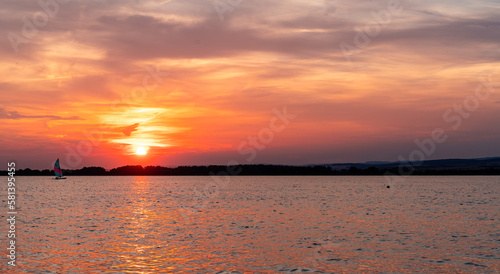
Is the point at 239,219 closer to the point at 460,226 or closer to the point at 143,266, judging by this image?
the point at 460,226

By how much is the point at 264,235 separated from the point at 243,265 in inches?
641

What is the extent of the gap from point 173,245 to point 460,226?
1488 inches

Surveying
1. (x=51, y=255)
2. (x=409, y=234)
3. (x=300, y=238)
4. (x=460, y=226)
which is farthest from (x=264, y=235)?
(x=460, y=226)

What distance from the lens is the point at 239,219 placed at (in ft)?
233

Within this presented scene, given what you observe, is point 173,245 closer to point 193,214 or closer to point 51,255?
point 51,255

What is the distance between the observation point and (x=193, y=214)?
79438 mm

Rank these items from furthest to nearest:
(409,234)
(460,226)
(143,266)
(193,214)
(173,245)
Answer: (193,214) → (460,226) → (409,234) → (173,245) → (143,266)

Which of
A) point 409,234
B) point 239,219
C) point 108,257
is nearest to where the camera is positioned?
point 108,257

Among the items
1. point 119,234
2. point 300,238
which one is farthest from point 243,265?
point 119,234

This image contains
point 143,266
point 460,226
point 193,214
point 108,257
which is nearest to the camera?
point 143,266

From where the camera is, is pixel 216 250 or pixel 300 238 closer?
pixel 216 250

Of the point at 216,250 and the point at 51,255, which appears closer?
the point at 51,255

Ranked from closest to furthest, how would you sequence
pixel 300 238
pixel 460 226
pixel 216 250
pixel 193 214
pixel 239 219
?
pixel 216 250, pixel 300 238, pixel 460 226, pixel 239 219, pixel 193 214

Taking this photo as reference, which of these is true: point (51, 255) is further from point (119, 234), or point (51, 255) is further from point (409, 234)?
point (409, 234)
